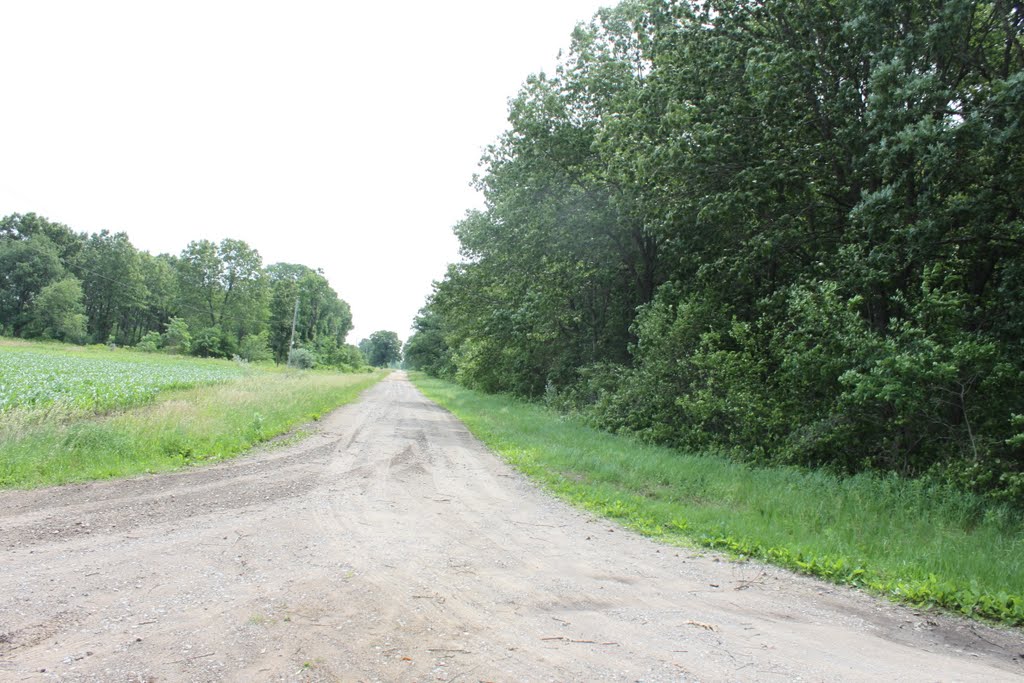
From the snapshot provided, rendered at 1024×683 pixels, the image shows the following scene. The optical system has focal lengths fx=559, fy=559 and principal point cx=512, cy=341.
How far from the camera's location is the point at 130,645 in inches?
126

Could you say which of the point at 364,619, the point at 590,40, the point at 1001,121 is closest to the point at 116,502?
the point at 364,619

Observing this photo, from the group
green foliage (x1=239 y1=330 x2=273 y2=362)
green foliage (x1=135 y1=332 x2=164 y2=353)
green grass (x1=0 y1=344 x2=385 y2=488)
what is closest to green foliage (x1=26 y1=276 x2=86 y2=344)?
green foliage (x1=135 y1=332 x2=164 y2=353)

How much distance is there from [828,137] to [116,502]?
1333 centimetres

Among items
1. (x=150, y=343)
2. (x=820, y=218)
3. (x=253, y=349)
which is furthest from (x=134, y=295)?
(x=820, y=218)

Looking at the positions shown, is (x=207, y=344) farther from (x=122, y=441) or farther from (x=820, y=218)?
(x=820, y=218)

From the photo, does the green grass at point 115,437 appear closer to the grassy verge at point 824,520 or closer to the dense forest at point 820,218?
the grassy verge at point 824,520

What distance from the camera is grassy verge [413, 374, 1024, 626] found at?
16.2ft

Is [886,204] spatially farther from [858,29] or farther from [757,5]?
[757,5]

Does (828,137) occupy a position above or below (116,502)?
above

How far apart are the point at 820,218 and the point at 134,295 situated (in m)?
88.4

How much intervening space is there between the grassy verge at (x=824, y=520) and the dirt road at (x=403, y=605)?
0.45 metres

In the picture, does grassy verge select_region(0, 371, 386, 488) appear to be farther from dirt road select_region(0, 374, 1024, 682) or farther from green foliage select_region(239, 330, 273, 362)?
green foliage select_region(239, 330, 273, 362)

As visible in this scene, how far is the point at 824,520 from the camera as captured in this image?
682 centimetres

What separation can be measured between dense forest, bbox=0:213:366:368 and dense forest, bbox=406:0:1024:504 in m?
56.2
